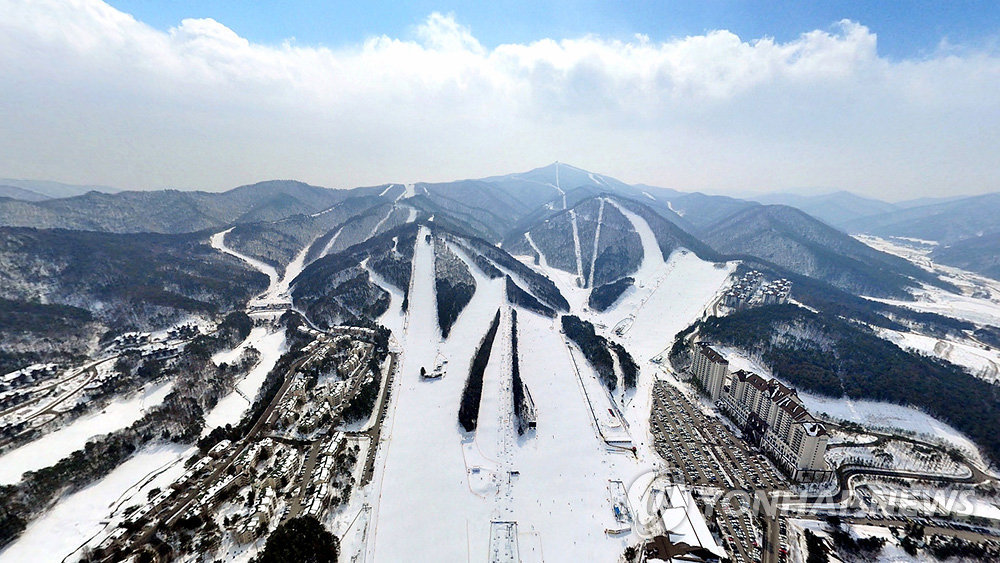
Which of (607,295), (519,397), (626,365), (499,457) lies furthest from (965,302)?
(499,457)

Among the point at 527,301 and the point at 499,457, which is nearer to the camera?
the point at 499,457

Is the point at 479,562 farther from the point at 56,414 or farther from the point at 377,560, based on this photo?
the point at 56,414

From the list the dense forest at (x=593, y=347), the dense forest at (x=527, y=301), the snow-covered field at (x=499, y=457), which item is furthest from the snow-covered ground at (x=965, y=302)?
the dense forest at (x=527, y=301)

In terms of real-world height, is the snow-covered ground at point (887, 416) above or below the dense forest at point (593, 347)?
below

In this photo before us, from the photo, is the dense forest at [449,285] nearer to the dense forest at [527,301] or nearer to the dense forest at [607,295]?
the dense forest at [527,301]

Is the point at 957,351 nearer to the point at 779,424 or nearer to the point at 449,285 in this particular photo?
the point at 779,424

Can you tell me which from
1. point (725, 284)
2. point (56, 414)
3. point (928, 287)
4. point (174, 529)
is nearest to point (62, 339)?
point (56, 414)

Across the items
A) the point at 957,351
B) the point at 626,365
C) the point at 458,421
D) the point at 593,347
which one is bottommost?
the point at 458,421
